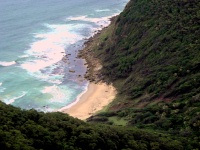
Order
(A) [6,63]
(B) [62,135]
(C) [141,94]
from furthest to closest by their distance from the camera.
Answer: (A) [6,63] < (C) [141,94] < (B) [62,135]

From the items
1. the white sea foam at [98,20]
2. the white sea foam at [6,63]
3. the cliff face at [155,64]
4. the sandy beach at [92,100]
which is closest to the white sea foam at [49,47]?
the white sea foam at [6,63]

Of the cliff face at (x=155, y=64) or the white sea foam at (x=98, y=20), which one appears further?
the white sea foam at (x=98, y=20)

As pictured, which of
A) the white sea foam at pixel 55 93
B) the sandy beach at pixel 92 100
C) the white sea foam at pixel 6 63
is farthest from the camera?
the white sea foam at pixel 6 63

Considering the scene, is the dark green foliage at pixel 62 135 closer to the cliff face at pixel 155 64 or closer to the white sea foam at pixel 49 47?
the cliff face at pixel 155 64

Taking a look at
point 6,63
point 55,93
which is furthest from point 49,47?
point 55,93

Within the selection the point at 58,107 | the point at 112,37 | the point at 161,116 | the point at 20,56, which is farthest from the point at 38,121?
the point at 20,56

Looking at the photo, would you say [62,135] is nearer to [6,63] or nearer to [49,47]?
[6,63]

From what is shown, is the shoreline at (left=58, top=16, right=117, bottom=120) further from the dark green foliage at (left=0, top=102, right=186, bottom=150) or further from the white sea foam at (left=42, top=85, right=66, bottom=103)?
the dark green foliage at (left=0, top=102, right=186, bottom=150)

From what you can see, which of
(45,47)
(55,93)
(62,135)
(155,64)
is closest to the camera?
(62,135)
